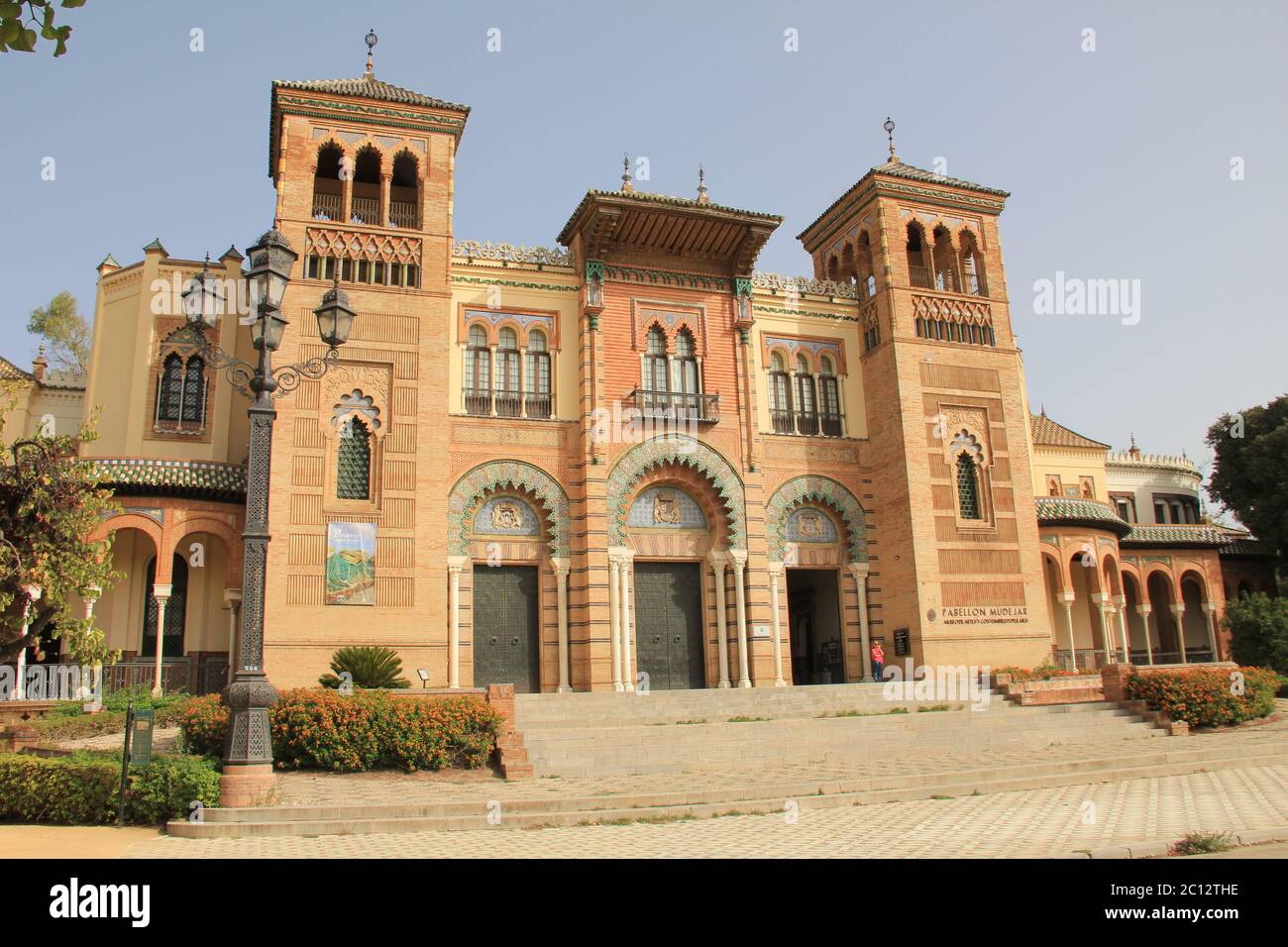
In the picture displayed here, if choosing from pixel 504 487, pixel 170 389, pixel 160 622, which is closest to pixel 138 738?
pixel 160 622

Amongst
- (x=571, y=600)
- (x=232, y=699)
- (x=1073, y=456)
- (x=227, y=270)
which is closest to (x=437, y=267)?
(x=227, y=270)

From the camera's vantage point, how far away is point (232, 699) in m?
10.8

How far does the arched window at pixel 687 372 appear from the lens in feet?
76.6

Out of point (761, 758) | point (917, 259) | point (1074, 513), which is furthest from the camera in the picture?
point (1074, 513)

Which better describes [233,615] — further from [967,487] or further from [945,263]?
[945,263]

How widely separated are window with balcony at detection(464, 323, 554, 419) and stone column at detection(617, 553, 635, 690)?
376cm

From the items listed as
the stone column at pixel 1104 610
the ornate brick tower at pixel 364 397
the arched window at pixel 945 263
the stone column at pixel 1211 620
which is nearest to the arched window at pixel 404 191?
the ornate brick tower at pixel 364 397

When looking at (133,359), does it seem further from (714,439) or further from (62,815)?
(62,815)

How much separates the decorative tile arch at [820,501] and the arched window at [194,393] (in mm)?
13376

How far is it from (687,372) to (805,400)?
10.9 ft

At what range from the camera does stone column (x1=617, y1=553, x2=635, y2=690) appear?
71.4 ft

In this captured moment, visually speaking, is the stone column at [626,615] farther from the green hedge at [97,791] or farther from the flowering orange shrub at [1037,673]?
the green hedge at [97,791]

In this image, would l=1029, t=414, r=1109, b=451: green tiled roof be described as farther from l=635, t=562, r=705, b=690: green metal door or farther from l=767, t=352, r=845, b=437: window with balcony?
l=635, t=562, r=705, b=690: green metal door

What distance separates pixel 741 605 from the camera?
2288 centimetres
